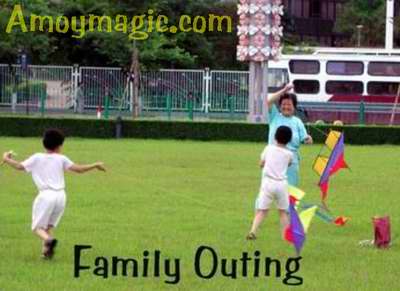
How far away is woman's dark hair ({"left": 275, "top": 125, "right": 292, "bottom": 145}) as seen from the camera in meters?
11.5

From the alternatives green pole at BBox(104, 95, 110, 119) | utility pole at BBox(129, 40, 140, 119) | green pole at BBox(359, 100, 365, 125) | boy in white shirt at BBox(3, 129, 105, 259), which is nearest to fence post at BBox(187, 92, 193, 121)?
utility pole at BBox(129, 40, 140, 119)

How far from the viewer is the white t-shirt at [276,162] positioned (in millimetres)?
11445

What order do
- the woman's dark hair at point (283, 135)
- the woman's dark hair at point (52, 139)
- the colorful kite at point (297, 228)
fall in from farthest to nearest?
1. the woman's dark hair at point (283, 135)
2. the woman's dark hair at point (52, 139)
3. the colorful kite at point (297, 228)

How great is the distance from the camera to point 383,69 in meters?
48.1

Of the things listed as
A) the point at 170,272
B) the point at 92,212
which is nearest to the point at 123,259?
the point at 170,272

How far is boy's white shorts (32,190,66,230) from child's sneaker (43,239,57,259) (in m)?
0.25

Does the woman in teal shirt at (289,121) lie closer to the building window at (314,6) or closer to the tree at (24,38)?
the tree at (24,38)

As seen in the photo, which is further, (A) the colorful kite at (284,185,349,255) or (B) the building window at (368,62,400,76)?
(B) the building window at (368,62,400,76)

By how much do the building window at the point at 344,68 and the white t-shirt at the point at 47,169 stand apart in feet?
128

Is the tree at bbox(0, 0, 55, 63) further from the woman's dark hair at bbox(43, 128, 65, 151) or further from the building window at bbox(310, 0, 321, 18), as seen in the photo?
the woman's dark hair at bbox(43, 128, 65, 151)

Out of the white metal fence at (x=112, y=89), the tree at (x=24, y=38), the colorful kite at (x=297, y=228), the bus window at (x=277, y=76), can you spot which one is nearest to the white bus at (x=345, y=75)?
the bus window at (x=277, y=76)

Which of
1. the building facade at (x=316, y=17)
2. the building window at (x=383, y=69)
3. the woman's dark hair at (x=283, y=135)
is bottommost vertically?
the woman's dark hair at (x=283, y=135)

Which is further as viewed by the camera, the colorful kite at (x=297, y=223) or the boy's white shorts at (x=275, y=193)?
the boy's white shorts at (x=275, y=193)

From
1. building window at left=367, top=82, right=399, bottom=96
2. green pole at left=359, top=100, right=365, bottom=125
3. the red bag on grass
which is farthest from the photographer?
building window at left=367, top=82, right=399, bottom=96
